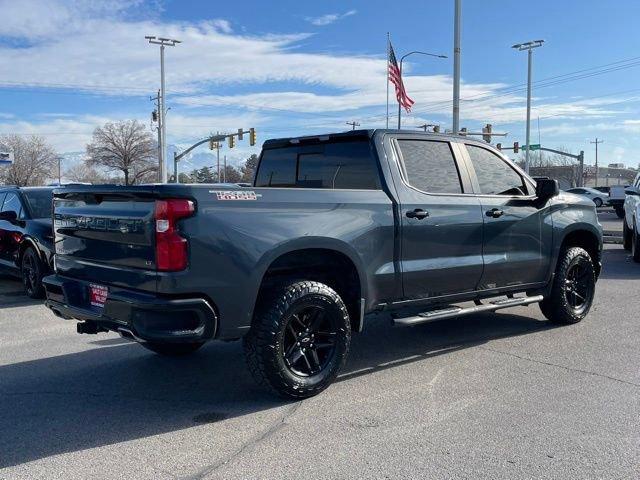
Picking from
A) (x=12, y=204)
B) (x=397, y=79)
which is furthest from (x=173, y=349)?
(x=397, y=79)

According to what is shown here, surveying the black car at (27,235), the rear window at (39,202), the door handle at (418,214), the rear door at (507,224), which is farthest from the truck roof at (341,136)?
the rear window at (39,202)

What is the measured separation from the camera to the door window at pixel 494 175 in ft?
19.9

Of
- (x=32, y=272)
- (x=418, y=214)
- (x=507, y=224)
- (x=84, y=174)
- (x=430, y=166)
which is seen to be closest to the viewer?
(x=418, y=214)

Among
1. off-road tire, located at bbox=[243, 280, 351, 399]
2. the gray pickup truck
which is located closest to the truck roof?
the gray pickup truck

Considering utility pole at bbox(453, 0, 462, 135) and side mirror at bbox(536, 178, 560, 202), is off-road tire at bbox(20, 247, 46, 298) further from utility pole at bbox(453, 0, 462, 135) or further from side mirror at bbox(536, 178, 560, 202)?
utility pole at bbox(453, 0, 462, 135)

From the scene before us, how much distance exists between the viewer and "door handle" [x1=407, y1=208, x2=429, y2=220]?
17.1 ft

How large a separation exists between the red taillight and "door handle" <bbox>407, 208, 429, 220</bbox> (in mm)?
2002

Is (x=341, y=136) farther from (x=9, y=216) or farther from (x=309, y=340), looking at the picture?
(x=9, y=216)

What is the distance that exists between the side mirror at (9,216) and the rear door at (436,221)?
6676mm

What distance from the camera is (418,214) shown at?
5.25 metres

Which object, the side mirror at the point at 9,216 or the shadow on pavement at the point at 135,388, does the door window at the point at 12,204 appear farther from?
the shadow on pavement at the point at 135,388

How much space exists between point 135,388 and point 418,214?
270 cm

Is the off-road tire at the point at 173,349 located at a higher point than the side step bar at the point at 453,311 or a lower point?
lower

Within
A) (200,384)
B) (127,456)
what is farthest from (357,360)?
(127,456)
